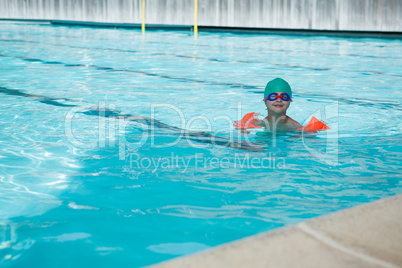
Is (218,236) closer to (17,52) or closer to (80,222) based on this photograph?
(80,222)

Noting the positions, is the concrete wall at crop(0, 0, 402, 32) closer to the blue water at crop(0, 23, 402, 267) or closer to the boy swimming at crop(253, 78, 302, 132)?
the blue water at crop(0, 23, 402, 267)

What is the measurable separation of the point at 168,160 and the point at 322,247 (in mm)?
2339

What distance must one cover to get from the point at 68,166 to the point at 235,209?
144cm

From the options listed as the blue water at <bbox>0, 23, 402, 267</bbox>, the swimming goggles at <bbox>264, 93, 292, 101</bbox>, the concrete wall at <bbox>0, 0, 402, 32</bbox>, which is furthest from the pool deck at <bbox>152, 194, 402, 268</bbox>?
the concrete wall at <bbox>0, 0, 402, 32</bbox>

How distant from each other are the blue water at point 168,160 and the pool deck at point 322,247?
2.62 ft

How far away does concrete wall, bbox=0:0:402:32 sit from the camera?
1625cm

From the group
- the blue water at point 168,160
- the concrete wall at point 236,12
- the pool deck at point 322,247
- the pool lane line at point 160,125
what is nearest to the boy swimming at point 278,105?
the blue water at point 168,160

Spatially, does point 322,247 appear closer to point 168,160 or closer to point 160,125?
point 168,160

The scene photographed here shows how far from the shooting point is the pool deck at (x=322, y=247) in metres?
1.49

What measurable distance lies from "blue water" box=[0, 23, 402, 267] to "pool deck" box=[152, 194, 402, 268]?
80 centimetres

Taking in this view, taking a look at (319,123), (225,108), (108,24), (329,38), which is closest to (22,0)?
(108,24)

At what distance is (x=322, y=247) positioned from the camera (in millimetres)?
1596

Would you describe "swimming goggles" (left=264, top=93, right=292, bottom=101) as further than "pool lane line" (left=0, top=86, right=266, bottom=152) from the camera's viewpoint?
Yes

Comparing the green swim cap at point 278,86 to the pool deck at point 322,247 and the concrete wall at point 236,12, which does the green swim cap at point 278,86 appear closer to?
the pool deck at point 322,247
